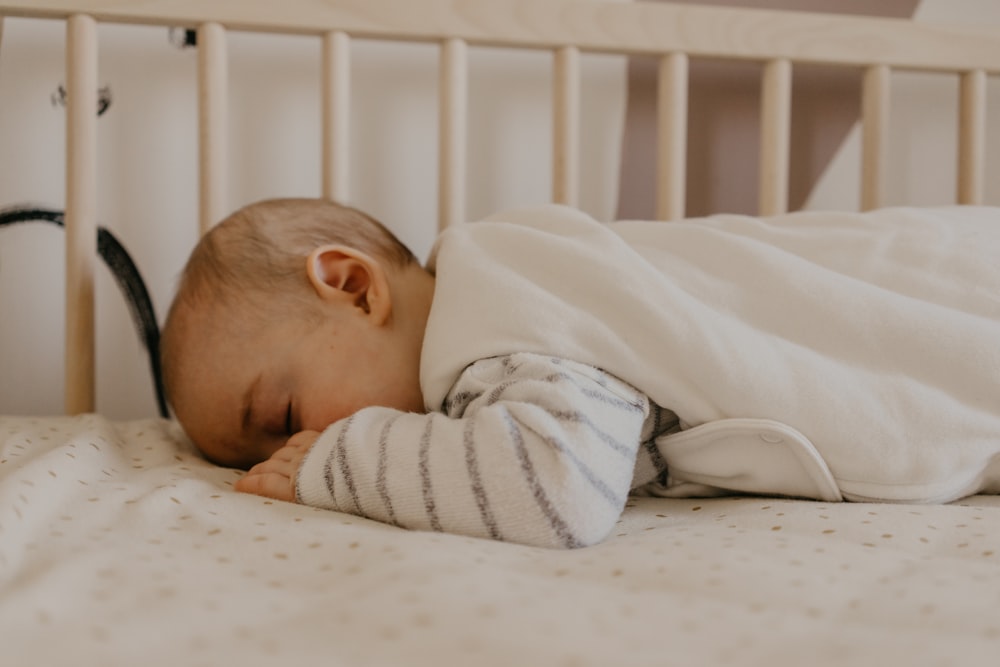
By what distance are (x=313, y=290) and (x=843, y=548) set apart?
1.46 feet

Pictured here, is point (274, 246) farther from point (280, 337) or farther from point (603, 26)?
point (603, 26)

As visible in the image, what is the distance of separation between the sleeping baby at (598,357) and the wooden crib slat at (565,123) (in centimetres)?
25

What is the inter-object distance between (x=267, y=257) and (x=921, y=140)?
3.26ft

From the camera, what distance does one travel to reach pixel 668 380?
2.24 feet

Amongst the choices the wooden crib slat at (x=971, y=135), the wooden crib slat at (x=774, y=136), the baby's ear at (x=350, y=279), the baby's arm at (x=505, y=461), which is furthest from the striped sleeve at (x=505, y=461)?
the wooden crib slat at (x=971, y=135)

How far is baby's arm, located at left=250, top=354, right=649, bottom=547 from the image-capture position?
57 cm

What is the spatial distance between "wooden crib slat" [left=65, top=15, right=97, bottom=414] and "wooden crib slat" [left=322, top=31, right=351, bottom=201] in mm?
237

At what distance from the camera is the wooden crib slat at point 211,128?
3.20ft

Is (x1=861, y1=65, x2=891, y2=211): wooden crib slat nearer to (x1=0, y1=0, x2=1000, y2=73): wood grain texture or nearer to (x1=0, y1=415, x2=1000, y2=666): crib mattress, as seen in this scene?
(x1=0, y1=0, x2=1000, y2=73): wood grain texture

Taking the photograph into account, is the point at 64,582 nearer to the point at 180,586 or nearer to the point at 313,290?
the point at 180,586

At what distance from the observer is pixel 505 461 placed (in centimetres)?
58

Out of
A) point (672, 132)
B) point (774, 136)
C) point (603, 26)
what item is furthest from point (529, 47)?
point (774, 136)

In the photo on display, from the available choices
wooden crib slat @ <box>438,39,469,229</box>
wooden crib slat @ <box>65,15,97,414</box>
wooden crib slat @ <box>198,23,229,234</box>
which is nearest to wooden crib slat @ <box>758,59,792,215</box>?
wooden crib slat @ <box>438,39,469,229</box>

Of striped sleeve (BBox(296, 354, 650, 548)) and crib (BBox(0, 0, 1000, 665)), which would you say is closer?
crib (BBox(0, 0, 1000, 665))
